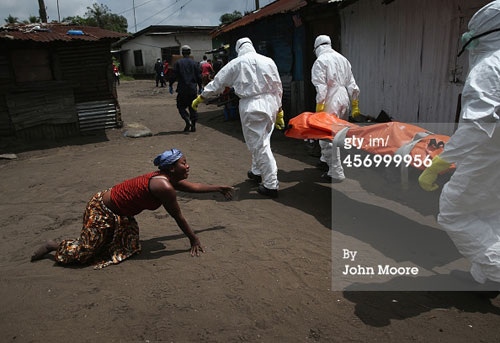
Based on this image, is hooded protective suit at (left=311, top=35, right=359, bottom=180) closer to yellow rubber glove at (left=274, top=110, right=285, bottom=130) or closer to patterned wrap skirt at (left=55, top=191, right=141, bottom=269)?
yellow rubber glove at (left=274, top=110, right=285, bottom=130)

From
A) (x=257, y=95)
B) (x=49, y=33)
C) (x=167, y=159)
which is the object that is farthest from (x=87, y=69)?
(x=167, y=159)

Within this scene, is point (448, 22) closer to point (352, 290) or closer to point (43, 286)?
point (352, 290)

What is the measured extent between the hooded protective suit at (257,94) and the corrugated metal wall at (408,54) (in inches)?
97.8

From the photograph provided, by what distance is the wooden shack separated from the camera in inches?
341

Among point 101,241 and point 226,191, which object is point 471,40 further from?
point 101,241

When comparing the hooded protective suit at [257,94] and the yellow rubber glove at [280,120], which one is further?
the yellow rubber glove at [280,120]

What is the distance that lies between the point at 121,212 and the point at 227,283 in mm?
1194

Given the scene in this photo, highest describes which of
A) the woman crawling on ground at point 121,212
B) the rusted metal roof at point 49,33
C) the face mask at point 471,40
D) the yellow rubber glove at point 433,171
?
the rusted metal roof at point 49,33

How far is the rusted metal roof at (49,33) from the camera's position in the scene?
8164 millimetres

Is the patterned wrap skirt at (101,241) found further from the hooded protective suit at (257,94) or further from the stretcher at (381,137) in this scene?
the stretcher at (381,137)

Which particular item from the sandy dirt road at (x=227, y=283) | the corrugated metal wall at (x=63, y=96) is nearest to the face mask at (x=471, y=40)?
the sandy dirt road at (x=227, y=283)

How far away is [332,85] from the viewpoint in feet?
19.3

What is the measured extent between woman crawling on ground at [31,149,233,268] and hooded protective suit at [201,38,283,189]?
1.71 meters

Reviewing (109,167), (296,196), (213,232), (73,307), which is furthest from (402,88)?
(73,307)
